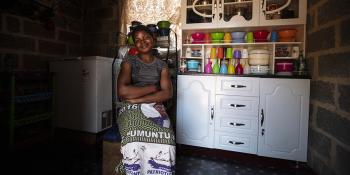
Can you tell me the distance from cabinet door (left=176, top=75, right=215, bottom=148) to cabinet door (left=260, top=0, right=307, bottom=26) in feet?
2.71

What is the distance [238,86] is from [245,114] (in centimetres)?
27

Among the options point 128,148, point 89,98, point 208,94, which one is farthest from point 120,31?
point 128,148

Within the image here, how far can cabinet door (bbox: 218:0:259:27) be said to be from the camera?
2.21 meters

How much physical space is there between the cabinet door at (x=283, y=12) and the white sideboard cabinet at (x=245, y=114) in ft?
2.00

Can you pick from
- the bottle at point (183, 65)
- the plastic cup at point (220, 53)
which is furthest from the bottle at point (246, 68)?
the bottle at point (183, 65)

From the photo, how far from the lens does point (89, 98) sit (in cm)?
239

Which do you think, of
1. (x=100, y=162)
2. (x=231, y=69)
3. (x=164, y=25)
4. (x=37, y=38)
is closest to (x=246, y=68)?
(x=231, y=69)

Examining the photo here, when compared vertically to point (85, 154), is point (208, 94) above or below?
above

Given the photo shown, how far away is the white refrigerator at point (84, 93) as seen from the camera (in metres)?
2.37

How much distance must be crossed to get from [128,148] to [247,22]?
5.64ft

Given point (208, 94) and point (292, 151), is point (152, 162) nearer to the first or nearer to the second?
point (208, 94)

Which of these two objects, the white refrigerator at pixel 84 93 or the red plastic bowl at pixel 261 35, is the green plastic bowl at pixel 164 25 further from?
the red plastic bowl at pixel 261 35

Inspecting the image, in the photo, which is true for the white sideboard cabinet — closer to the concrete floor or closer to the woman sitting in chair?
the concrete floor

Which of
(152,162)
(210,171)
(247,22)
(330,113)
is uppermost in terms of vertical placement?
(247,22)
